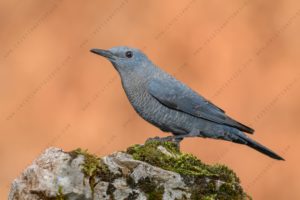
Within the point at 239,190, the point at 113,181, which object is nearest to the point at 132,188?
the point at 113,181

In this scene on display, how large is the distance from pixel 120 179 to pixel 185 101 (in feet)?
9.39

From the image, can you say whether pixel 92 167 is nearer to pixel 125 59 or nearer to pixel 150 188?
pixel 150 188

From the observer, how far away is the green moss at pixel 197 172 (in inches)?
267

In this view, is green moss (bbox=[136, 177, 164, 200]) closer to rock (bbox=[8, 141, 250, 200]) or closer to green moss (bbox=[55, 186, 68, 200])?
rock (bbox=[8, 141, 250, 200])

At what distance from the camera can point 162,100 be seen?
8758mm

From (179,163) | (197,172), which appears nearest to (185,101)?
(179,163)

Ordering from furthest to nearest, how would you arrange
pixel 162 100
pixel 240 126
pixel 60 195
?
1. pixel 240 126
2. pixel 162 100
3. pixel 60 195

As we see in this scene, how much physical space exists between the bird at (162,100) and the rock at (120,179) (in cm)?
166

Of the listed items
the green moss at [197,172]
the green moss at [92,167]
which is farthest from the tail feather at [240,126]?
the green moss at [92,167]

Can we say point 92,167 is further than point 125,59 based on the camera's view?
No

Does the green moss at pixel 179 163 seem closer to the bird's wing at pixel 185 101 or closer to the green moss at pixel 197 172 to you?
the green moss at pixel 197 172

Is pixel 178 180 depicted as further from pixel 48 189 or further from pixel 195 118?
pixel 195 118

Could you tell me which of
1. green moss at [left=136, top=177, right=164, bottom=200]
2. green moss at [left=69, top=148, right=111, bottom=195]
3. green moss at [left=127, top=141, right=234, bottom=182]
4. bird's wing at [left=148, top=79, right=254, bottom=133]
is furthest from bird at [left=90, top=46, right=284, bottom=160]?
green moss at [left=69, top=148, right=111, bottom=195]

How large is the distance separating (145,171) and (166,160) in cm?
52
